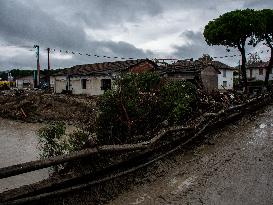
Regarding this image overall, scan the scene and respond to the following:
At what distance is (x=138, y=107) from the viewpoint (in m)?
11.0

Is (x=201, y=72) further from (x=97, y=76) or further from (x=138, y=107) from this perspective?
(x=138, y=107)

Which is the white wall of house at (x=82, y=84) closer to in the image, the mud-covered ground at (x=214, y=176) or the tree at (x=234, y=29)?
the tree at (x=234, y=29)

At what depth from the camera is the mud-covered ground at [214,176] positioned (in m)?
6.64

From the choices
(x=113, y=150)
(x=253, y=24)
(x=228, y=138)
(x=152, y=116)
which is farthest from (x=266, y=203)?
(x=253, y=24)

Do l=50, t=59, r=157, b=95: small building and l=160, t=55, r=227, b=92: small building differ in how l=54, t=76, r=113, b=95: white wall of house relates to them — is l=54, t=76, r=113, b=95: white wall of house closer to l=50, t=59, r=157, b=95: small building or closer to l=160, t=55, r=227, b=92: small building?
l=50, t=59, r=157, b=95: small building

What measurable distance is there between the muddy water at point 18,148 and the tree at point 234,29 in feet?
68.3

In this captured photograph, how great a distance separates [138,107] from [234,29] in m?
26.3

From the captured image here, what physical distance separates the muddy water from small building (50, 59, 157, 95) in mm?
11661

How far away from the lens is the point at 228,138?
35.1 feet

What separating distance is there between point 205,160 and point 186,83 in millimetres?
4527

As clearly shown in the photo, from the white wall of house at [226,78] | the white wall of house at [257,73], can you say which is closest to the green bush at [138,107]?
the white wall of house at [226,78]

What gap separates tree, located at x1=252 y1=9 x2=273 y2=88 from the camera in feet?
110

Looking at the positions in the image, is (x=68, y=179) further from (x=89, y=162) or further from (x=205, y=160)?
(x=205, y=160)

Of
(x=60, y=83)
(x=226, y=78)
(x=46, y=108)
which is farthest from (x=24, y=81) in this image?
(x=46, y=108)
